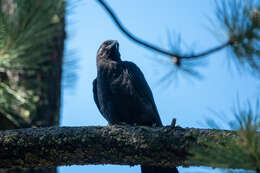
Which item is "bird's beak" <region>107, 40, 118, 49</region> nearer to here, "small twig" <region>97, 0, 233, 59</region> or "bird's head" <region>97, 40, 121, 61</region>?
"bird's head" <region>97, 40, 121, 61</region>

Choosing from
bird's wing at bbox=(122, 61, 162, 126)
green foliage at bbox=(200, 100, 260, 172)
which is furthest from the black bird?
green foliage at bbox=(200, 100, 260, 172)

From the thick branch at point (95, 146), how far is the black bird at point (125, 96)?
4.22ft

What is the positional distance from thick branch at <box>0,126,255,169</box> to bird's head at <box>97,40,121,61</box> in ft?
6.92

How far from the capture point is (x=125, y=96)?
4453 mm

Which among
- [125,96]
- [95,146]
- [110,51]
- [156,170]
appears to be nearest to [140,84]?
[125,96]

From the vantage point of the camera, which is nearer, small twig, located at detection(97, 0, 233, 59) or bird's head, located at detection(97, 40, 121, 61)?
small twig, located at detection(97, 0, 233, 59)

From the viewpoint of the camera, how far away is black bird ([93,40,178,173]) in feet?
14.6

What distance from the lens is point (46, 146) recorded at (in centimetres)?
306

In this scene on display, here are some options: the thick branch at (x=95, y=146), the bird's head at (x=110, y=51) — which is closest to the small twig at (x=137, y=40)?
the thick branch at (x=95, y=146)

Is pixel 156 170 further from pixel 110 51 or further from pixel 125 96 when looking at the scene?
pixel 110 51

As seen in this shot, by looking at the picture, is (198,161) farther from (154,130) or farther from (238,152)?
(154,130)

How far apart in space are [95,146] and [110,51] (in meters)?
2.32

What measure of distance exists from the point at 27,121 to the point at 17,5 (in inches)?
87.4

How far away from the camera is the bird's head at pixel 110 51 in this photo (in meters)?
5.11
